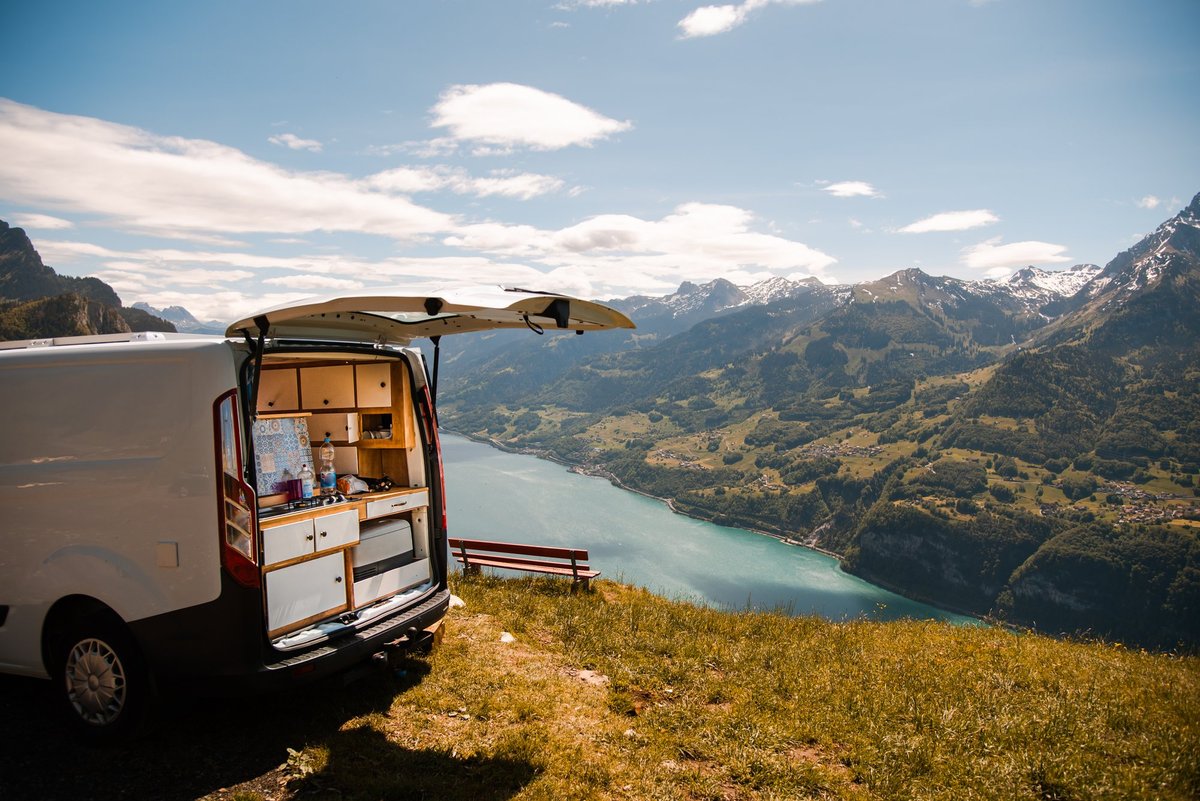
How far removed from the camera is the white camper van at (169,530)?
4.56m

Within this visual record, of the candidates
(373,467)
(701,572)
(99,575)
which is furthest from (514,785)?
(701,572)

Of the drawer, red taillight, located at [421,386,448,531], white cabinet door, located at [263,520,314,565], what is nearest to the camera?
white cabinet door, located at [263,520,314,565]

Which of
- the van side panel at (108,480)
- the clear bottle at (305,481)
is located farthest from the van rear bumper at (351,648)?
the clear bottle at (305,481)

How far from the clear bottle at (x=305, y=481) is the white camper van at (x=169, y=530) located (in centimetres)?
31

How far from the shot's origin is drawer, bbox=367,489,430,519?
20.0ft

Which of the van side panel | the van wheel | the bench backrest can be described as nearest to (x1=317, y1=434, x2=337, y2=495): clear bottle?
the van side panel

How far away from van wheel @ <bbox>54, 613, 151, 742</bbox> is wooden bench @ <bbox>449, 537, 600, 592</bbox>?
544 cm

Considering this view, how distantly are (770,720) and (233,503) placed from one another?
4770mm

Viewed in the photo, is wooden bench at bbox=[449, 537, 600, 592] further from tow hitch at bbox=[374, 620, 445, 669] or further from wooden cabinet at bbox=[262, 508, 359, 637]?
wooden cabinet at bbox=[262, 508, 359, 637]

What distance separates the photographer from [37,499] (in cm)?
493

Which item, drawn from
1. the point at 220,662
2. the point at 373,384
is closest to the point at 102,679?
the point at 220,662

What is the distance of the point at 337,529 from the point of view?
5637 mm

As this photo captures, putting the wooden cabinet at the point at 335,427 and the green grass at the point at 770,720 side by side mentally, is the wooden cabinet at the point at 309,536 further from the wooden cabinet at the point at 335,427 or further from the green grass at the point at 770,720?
the wooden cabinet at the point at 335,427

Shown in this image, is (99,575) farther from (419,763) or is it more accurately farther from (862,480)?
(862,480)
